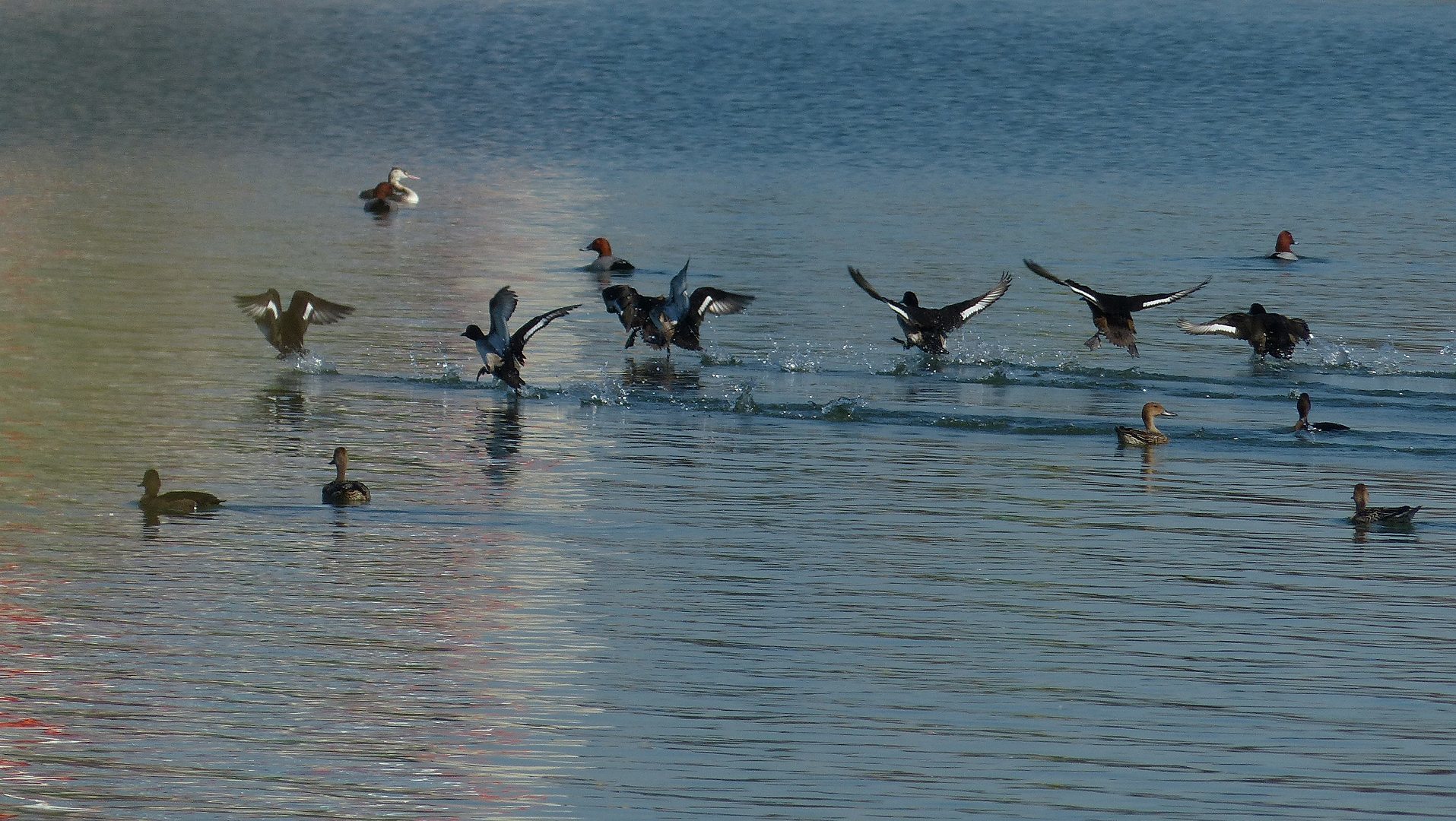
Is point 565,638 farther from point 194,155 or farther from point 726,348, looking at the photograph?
point 194,155

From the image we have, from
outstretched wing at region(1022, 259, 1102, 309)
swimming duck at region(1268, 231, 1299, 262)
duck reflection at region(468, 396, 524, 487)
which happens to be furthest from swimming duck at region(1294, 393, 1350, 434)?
swimming duck at region(1268, 231, 1299, 262)

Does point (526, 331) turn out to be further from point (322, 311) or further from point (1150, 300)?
point (1150, 300)

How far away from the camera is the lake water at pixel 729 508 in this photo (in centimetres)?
1115

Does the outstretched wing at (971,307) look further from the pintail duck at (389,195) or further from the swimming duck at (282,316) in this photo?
the pintail duck at (389,195)

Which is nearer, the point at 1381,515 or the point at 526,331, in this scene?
the point at 1381,515

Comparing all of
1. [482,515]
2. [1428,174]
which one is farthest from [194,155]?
[482,515]

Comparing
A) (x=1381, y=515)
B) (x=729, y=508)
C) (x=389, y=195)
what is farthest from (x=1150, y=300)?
(x=389, y=195)

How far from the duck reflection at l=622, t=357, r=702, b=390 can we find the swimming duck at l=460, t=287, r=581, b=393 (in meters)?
1.33

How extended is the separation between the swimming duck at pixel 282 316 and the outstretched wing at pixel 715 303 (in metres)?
3.63

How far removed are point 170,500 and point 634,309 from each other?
29.6 ft

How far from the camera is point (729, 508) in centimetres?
1720

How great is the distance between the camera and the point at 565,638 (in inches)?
525

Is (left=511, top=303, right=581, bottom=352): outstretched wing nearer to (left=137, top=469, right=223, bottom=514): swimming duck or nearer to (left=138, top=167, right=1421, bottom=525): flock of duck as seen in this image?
(left=138, top=167, right=1421, bottom=525): flock of duck

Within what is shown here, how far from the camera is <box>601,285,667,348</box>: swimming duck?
2456cm
